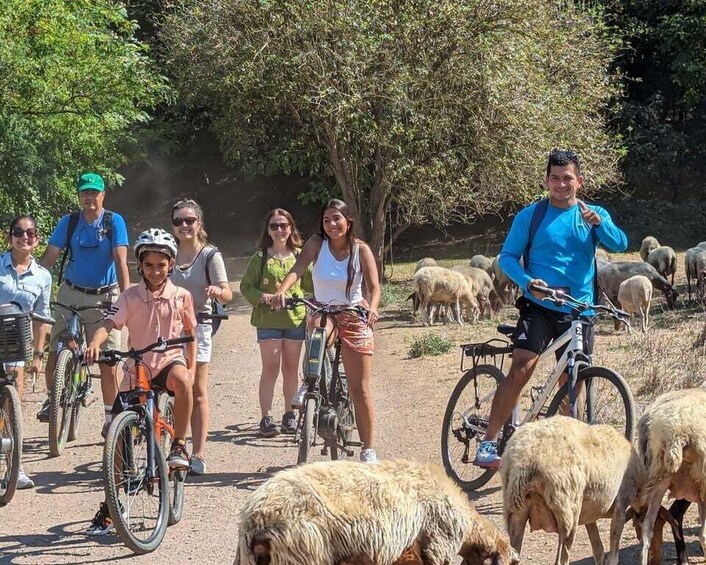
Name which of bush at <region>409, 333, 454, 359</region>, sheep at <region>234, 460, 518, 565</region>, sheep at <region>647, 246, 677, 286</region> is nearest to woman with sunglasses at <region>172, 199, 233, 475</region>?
sheep at <region>234, 460, 518, 565</region>

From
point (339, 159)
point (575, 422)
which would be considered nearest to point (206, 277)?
point (575, 422)

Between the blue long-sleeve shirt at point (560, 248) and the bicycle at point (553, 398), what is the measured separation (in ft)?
0.76

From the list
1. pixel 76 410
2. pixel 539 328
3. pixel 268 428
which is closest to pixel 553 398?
pixel 539 328

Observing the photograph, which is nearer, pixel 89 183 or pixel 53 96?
pixel 89 183

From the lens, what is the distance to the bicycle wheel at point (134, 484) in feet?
20.8

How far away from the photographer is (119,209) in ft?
125

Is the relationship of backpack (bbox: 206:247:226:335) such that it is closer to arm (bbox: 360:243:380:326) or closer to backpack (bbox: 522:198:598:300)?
arm (bbox: 360:243:380:326)

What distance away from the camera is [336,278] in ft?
27.1

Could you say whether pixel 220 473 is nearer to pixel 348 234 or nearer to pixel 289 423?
pixel 289 423

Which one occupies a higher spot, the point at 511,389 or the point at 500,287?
the point at 500,287

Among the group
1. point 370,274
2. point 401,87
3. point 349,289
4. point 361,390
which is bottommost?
point 361,390

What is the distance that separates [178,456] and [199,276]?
211 cm

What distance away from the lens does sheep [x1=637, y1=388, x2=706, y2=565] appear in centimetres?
568

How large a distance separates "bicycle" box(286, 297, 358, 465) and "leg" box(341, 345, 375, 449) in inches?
7.0
